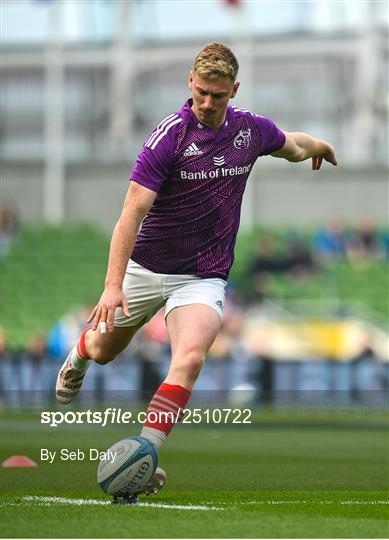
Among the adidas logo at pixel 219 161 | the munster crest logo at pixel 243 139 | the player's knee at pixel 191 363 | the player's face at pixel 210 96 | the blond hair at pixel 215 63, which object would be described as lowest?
the player's knee at pixel 191 363

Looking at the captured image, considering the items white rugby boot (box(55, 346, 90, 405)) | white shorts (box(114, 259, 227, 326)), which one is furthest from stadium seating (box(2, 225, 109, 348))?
white shorts (box(114, 259, 227, 326))

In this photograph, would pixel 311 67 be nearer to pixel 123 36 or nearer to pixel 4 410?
pixel 123 36

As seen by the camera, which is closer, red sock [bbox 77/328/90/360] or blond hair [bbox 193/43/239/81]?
blond hair [bbox 193/43/239/81]

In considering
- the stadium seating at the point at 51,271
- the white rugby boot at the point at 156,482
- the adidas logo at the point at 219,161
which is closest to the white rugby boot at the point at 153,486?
the white rugby boot at the point at 156,482

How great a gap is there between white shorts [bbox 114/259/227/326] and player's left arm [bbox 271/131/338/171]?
103 centimetres

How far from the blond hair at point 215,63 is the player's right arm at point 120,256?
758 mm

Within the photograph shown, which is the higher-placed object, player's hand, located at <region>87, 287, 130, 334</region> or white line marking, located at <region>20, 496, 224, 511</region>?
player's hand, located at <region>87, 287, 130, 334</region>

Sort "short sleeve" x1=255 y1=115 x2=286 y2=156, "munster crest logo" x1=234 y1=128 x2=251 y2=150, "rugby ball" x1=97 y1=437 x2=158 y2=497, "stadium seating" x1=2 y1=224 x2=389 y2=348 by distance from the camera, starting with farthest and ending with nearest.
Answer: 1. "stadium seating" x1=2 y1=224 x2=389 y2=348
2. "short sleeve" x1=255 y1=115 x2=286 y2=156
3. "munster crest logo" x1=234 y1=128 x2=251 y2=150
4. "rugby ball" x1=97 y1=437 x2=158 y2=497

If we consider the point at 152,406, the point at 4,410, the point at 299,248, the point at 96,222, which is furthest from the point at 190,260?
the point at 96,222

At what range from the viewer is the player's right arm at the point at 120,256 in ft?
23.9

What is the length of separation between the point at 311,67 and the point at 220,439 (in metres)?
18.9

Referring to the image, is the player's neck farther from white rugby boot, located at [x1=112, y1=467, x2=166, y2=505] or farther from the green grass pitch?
the green grass pitch

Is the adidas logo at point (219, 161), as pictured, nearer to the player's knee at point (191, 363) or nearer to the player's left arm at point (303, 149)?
the player's left arm at point (303, 149)

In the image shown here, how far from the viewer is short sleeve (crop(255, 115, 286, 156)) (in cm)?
820
